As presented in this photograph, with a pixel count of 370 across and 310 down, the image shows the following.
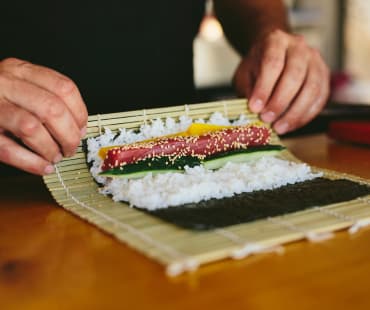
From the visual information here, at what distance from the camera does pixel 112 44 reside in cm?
184

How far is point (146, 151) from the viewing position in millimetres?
1141

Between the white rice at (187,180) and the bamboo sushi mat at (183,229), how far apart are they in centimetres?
3

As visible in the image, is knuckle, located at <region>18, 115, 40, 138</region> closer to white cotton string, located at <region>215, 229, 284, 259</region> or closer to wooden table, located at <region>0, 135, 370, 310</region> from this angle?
wooden table, located at <region>0, 135, 370, 310</region>

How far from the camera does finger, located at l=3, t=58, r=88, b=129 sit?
107 centimetres

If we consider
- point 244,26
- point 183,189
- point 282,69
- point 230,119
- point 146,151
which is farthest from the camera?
point 244,26

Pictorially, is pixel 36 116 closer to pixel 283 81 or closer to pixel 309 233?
pixel 309 233

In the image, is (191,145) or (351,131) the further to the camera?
(351,131)

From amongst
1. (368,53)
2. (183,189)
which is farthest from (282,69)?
(368,53)

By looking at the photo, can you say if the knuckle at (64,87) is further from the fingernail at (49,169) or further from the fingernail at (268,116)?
the fingernail at (268,116)

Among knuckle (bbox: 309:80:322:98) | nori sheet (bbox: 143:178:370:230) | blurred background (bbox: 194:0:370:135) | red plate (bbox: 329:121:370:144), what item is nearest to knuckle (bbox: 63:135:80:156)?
nori sheet (bbox: 143:178:370:230)

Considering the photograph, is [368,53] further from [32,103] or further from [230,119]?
[32,103]

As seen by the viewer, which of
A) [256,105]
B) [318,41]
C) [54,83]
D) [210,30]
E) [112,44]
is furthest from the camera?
[318,41]

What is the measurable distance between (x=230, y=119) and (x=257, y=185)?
39 centimetres

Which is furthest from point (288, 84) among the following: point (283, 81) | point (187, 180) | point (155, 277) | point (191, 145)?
point (155, 277)
